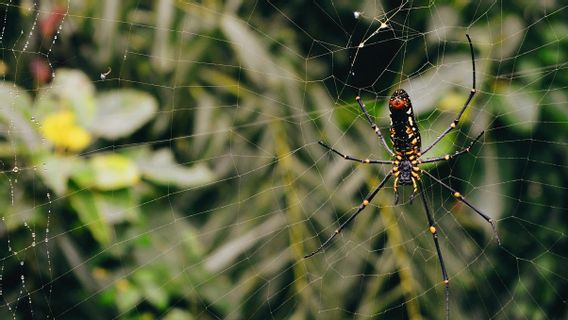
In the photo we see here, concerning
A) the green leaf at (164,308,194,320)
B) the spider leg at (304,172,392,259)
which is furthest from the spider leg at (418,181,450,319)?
the green leaf at (164,308,194,320)

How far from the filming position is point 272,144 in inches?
65.3

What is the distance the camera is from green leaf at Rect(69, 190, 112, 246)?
4.63ft

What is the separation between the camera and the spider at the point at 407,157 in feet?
4.75

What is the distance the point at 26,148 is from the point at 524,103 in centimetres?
123

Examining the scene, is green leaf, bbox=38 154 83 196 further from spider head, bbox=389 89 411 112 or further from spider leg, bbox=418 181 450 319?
spider leg, bbox=418 181 450 319

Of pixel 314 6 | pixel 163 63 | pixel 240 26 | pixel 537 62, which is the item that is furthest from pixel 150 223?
pixel 537 62

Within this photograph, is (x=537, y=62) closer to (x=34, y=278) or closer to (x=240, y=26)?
(x=240, y=26)

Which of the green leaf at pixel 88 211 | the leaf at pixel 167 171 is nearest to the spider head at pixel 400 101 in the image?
the leaf at pixel 167 171

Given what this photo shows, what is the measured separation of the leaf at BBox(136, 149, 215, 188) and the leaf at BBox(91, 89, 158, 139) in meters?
0.08

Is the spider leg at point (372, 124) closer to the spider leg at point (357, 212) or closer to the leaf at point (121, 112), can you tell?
the spider leg at point (357, 212)

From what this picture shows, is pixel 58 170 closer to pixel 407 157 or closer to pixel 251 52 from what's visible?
pixel 251 52

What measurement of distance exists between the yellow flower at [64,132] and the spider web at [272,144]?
30mm

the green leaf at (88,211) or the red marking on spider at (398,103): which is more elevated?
the red marking on spider at (398,103)

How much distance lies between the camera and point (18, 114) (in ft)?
4.51
